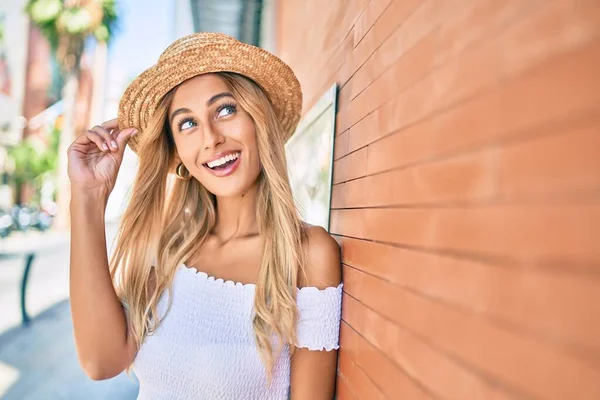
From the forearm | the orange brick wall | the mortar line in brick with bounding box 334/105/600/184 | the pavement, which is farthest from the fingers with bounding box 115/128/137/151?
the pavement

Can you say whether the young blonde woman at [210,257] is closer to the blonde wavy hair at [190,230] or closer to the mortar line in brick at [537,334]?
the blonde wavy hair at [190,230]

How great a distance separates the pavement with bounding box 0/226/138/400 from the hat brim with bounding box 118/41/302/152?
2825 mm

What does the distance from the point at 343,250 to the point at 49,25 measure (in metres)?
14.3

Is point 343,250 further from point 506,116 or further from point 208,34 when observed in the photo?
point 506,116

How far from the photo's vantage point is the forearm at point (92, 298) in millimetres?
1694

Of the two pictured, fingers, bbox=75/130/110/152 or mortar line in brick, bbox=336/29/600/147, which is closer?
mortar line in brick, bbox=336/29/600/147

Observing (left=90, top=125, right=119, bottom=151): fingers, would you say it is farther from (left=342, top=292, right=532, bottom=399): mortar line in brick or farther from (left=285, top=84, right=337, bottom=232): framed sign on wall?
(left=342, top=292, right=532, bottom=399): mortar line in brick

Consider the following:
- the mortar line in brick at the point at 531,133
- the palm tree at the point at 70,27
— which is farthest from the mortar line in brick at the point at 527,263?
the palm tree at the point at 70,27

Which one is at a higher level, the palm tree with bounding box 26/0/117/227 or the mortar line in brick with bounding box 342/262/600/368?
the palm tree with bounding box 26/0/117/227

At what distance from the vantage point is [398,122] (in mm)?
1020

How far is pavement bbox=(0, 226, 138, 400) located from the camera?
5.03 metres

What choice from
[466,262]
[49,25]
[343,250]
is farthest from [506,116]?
[49,25]

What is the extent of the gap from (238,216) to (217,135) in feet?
1.28

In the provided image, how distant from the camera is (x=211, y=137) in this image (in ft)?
5.40
